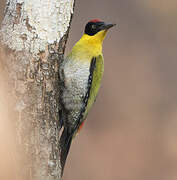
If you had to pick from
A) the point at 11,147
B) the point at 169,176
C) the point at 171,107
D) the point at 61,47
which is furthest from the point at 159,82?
the point at 11,147

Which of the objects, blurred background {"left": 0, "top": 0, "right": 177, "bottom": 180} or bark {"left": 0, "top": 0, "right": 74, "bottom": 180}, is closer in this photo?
bark {"left": 0, "top": 0, "right": 74, "bottom": 180}

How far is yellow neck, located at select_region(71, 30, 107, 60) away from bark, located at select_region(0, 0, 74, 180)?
0.57 meters

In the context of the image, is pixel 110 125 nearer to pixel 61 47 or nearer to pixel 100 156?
pixel 100 156

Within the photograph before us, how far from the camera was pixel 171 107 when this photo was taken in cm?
861

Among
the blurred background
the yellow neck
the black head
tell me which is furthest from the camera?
the blurred background

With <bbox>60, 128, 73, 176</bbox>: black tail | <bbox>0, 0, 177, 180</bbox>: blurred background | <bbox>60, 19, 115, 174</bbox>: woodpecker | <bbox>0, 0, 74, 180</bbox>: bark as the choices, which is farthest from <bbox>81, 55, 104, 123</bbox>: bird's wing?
<bbox>0, 0, 177, 180</bbox>: blurred background

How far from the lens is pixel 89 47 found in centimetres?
397

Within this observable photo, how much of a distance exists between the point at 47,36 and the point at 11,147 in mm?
1071

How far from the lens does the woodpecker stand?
3754 millimetres

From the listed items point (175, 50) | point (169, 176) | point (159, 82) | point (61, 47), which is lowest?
point (169, 176)

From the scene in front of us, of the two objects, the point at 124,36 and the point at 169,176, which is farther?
the point at 124,36

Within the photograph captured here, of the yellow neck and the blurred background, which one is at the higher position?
the yellow neck

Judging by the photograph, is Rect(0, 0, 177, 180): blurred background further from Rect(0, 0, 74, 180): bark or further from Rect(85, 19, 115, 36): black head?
Rect(0, 0, 74, 180): bark

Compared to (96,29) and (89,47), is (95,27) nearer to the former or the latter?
(96,29)
